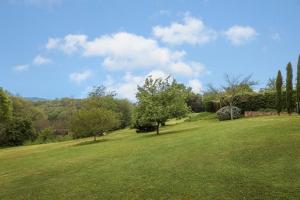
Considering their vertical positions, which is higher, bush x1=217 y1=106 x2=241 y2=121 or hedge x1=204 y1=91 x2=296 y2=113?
hedge x1=204 y1=91 x2=296 y2=113

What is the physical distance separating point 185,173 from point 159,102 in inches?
691

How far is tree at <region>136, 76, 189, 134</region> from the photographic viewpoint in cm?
2853

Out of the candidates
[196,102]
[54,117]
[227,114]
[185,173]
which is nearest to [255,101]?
[227,114]

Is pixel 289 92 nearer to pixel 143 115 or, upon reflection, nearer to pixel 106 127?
pixel 143 115

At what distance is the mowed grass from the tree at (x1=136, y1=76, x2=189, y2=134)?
35.4ft

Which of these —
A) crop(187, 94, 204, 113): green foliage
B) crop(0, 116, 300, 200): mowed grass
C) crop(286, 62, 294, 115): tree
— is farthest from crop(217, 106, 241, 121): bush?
crop(187, 94, 204, 113): green foliage

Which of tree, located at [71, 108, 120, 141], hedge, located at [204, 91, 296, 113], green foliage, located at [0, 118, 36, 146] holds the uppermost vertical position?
hedge, located at [204, 91, 296, 113]

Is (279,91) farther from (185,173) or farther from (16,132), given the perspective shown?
(16,132)

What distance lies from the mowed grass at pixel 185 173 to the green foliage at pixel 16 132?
106 ft

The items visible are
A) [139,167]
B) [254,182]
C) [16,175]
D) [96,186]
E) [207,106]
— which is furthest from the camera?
[207,106]

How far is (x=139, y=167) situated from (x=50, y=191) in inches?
147

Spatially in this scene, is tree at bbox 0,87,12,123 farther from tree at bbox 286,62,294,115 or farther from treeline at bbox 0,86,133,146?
tree at bbox 286,62,294,115

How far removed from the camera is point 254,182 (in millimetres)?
10203

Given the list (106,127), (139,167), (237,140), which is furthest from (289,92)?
(139,167)
